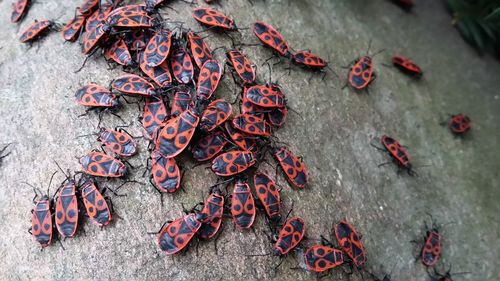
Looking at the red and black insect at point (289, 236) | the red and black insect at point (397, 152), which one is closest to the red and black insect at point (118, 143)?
the red and black insect at point (289, 236)

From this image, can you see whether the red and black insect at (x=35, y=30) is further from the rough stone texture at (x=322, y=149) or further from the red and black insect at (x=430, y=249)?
the red and black insect at (x=430, y=249)

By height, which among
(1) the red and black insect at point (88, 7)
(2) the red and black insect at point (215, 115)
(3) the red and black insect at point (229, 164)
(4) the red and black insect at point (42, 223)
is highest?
(2) the red and black insect at point (215, 115)

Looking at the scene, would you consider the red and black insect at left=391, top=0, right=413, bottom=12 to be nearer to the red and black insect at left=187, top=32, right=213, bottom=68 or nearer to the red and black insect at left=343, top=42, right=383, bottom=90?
the red and black insect at left=343, top=42, right=383, bottom=90

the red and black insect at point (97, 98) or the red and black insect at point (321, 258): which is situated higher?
the red and black insect at point (97, 98)

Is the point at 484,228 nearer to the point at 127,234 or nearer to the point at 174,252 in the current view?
the point at 174,252

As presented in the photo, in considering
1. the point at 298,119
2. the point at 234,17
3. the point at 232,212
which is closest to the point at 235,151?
the point at 232,212

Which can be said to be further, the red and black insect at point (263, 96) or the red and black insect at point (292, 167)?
the red and black insect at point (263, 96)

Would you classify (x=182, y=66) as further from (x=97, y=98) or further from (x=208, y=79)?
(x=97, y=98)
